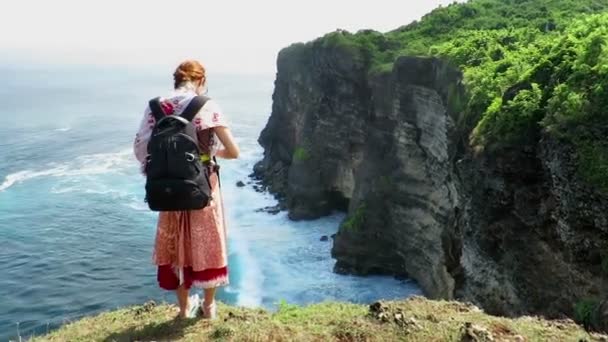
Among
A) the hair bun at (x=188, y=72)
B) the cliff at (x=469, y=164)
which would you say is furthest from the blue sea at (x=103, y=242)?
the hair bun at (x=188, y=72)

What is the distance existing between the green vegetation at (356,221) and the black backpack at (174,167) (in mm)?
31145

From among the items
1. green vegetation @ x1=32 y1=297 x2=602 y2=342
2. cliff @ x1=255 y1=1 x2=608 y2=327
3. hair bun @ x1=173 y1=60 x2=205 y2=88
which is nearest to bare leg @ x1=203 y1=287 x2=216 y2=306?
green vegetation @ x1=32 y1=297 x2=602 y2=342

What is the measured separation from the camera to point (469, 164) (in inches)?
787

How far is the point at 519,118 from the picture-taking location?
17594 millimetres

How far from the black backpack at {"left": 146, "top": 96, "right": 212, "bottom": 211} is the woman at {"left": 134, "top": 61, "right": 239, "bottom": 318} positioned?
30cm

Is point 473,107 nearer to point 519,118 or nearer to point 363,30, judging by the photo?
point 519,118

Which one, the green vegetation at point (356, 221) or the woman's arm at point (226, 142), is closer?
the woman's arm at point (226, 142)

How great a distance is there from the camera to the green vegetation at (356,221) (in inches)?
1456

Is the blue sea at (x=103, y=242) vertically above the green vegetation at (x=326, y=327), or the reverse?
the green vegetation at (x=326, y=327)

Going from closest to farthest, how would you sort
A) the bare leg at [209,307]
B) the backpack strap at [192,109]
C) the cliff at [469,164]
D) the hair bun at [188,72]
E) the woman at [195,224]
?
the backpack strap at [192,109] < the woman at [195,224] < the hair bun at [188,72] < the bare leg at [209,307] < the cliff at [469,164]

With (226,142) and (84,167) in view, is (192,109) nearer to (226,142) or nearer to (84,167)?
(226,142)

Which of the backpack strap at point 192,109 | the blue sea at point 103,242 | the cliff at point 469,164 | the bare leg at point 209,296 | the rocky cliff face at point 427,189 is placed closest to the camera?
the backpack strap at point 192,109

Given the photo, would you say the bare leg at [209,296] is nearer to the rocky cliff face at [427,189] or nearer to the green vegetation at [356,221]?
the rocky cliff face at [427,189]

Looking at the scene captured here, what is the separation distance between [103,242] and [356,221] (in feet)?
62.1
